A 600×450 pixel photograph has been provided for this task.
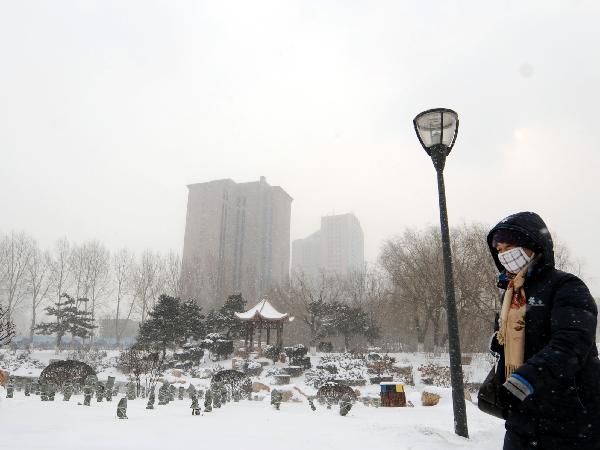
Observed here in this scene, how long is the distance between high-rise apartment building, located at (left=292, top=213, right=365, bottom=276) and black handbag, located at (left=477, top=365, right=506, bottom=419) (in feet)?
284

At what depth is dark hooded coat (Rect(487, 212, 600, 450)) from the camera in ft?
6.19

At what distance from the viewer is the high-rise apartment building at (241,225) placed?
221 ft

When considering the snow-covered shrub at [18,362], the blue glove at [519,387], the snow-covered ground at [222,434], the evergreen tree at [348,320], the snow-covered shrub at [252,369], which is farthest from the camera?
the evergreen tree at [348,320]

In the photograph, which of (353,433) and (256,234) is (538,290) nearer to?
(353,433)

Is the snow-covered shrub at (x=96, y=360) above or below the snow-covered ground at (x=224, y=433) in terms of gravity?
below

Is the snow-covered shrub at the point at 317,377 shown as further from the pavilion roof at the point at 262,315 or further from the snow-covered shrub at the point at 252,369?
the pavilion roof at the point at 262,315

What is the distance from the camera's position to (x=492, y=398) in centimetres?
216

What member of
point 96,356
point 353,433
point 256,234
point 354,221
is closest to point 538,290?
point 353,433

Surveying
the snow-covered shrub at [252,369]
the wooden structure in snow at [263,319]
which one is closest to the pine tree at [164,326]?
the wooden structure in snow at [263,319]

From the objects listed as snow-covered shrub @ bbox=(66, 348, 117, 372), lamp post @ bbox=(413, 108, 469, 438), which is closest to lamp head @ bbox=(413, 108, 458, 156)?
lamp post @ bbox=(413, 108, 469, 438)

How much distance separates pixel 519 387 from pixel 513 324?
0.41 metres

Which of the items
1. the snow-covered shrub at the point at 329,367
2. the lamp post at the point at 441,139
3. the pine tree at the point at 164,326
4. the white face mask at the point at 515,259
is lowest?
the snow-covered shrub at the point at 329,367

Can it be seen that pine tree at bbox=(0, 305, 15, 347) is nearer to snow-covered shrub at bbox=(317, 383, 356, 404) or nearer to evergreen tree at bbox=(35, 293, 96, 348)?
snow-covered shrub at bbox=(317, 383, 356, 404)

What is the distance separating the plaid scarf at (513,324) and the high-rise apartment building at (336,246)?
86.4 meters
